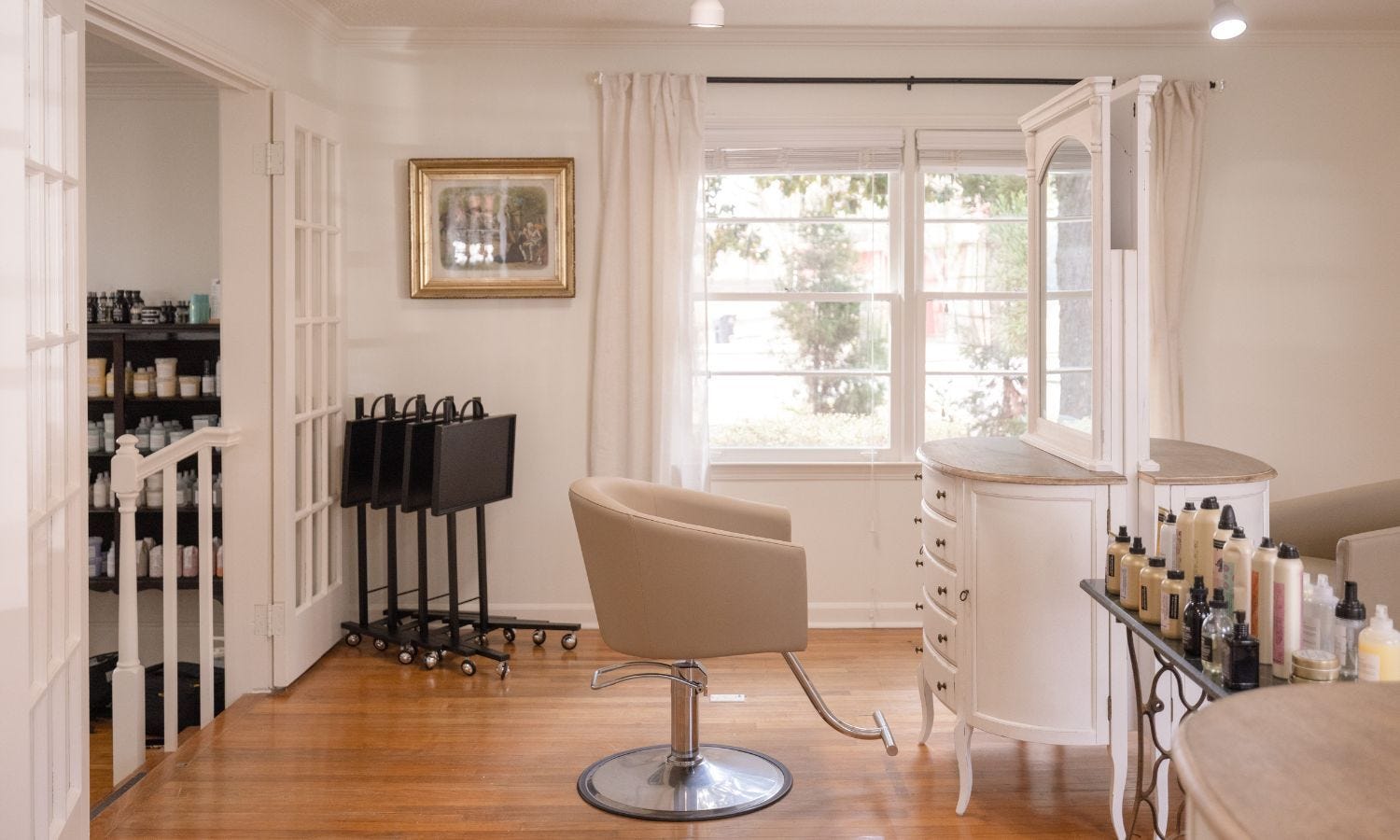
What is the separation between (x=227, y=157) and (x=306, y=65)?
64 centimetres

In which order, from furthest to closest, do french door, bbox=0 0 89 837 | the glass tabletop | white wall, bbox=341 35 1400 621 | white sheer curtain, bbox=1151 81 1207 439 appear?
white wall, bbox=341 35 1400 621 < white sheer curtain, bbox=1151 81 1207 439 < french door, bbox=0 0 89 837 < the glass tabletop

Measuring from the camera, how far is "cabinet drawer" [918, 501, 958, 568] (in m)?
3.35

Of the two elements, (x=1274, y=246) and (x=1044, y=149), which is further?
(x=1274, y=246)

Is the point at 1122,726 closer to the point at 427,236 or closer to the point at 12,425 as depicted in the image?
the point at 12,425

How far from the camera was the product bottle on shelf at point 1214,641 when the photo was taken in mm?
2195

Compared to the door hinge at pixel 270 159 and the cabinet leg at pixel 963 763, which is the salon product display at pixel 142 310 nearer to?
the door hinge at pixel 270 159

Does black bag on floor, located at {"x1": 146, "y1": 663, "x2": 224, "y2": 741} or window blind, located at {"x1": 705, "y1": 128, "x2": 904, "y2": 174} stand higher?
Result: window blind, located at {"x1": 705, "y1": 128, "x2": 904, "y2": 174}

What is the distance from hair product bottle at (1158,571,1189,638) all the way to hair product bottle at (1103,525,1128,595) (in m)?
Result: 0.27

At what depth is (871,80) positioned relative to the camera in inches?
199

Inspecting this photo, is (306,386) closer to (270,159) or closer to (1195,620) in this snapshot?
(270,159)

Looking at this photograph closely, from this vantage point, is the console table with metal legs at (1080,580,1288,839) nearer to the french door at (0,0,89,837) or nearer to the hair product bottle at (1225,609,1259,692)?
the hair product bottle at (1225,609,1259,692)

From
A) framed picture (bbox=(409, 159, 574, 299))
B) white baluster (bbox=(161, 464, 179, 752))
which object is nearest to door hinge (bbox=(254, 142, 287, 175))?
framed picture (bbox=(409, 159, 574, 299))

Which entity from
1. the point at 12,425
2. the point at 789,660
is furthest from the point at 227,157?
the point at 789,660

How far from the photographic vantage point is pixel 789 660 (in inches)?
129
